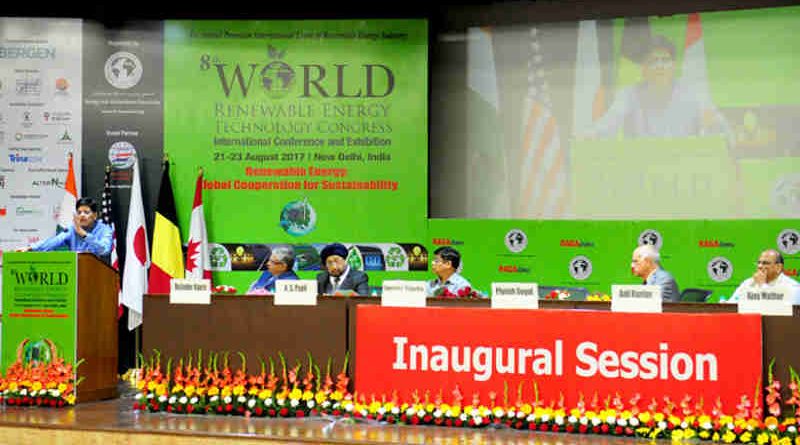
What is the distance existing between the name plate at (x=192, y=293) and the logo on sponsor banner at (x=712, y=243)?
4160mm

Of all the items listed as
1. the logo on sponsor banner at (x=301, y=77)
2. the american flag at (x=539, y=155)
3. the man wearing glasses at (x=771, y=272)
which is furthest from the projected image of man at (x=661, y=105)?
the logo on sponsor banner at (x=301, y=77)

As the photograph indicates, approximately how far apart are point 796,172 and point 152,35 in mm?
5193

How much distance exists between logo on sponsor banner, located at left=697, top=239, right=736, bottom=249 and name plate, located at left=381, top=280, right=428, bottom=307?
12.0ft

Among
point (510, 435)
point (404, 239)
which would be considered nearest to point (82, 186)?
point (404, 239)

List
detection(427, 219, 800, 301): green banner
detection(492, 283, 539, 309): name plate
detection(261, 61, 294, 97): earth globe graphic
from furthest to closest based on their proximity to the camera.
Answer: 1. detection(261, 61, 294, 97): earth globe graphic
2. detection(427, 219, 800, 301): green banner
3. detection(492, 283, 539, 309): name plate

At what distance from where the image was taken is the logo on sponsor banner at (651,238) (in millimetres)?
6609

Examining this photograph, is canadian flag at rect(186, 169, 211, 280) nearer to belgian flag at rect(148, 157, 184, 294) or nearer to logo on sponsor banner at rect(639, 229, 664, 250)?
belgian flag at rect(148, 157, 184, 294)

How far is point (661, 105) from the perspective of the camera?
696 centimetres

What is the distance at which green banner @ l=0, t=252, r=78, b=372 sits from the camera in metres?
3.85

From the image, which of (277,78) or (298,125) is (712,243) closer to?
(298,125)

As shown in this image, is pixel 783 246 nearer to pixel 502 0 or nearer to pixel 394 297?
pixel 502 0

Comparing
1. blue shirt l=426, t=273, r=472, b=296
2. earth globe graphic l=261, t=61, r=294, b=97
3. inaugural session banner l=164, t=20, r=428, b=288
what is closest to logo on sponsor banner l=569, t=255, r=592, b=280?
blue shirt l=426, t=273, r=472, b=296

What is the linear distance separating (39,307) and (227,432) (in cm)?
123

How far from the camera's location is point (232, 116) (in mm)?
7047
